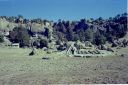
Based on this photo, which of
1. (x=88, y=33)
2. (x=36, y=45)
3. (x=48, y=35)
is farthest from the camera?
(x=48, y=35)

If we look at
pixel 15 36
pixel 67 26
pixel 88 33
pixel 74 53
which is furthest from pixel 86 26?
pixel 74 53

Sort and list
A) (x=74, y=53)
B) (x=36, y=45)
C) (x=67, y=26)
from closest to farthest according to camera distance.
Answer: (x=74, y=53) → (x=36, y=45) → (x=67, y=26)

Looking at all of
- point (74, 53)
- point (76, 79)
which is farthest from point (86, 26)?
point (76, 79)

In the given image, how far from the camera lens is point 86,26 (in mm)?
114938

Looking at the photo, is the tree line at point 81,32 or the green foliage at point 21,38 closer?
the green foliage at point 21,38

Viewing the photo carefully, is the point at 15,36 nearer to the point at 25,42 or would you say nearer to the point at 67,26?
the point at 25,42

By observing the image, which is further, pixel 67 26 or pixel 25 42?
pixel 67 26

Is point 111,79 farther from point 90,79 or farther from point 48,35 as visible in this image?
point 48,35

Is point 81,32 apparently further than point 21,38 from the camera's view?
Yes

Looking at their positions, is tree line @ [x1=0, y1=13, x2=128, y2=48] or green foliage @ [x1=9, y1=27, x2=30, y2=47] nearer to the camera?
green foliage @ [x1=9, y1=27, x2=30, y2=47]

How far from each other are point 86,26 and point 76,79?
97267 millimetres

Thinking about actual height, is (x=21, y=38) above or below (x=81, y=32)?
below

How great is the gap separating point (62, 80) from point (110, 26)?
293ft

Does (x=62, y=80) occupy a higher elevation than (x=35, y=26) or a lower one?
lower
